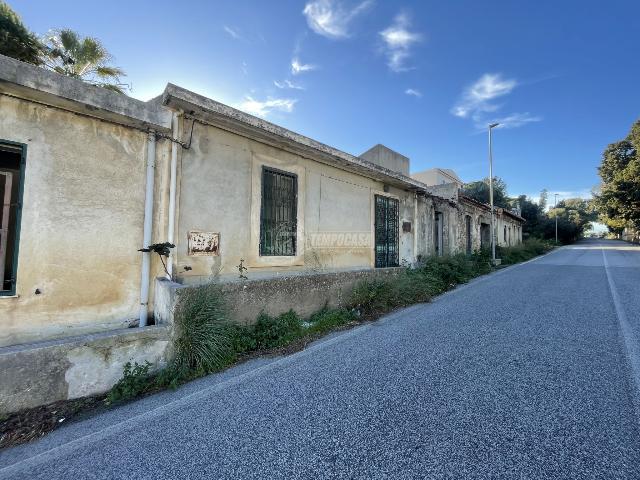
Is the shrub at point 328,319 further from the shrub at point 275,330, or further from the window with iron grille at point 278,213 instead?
the window with iron grille at point 278,213

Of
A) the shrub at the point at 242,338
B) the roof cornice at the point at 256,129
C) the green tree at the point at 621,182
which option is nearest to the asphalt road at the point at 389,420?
the shrub at the point at 242,338

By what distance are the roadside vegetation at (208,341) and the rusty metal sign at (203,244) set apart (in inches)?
30.7

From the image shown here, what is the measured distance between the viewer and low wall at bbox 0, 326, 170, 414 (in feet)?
8.53

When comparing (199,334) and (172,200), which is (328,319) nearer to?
(199,334)

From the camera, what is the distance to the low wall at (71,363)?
8.53 ft

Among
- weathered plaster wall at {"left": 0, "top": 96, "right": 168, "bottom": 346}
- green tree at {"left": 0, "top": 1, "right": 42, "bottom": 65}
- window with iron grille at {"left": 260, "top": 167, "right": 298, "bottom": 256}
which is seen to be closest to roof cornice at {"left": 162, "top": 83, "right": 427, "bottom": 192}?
window with iron grille at {"left": 260, "top": 167, "right": 298, "bottom": 256}

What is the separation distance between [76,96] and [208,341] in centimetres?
328

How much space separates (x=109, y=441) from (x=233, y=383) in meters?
1.15

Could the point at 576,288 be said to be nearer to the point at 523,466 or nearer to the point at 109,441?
the point at 523,466

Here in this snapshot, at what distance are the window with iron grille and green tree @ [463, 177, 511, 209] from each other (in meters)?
29.1

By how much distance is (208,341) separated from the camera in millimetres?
3480

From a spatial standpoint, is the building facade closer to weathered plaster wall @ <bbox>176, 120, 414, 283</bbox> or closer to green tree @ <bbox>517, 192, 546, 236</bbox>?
weathered plaster wall @ <bbox>176, 120, 414, 283</bbox>

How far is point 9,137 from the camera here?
3.15 m

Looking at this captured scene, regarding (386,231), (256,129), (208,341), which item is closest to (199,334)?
(208,341)
